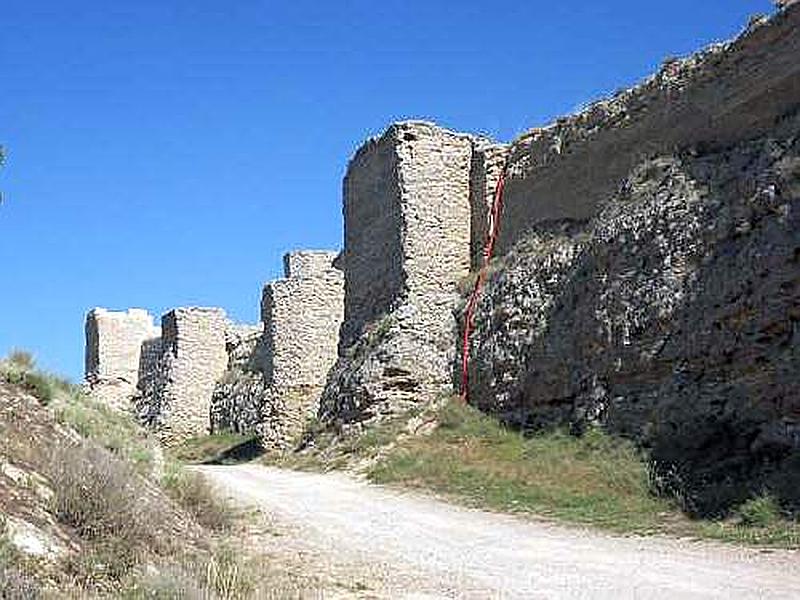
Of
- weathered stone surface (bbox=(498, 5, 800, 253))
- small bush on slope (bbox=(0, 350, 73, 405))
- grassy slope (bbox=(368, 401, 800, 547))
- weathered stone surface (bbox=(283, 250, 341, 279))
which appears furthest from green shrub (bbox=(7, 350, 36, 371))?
weathered stone surface (bbox=(283, 250, 341, 279))

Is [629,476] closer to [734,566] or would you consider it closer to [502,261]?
[734,566]

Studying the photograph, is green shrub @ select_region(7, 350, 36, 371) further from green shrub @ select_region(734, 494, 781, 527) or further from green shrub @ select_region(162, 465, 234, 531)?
green shrub @ select_region(734, 494, 781, 527)

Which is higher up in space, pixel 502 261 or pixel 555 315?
pixel 502 261

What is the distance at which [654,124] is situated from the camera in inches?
758

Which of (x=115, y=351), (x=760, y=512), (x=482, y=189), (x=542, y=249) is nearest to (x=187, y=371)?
(x=115, y=351)

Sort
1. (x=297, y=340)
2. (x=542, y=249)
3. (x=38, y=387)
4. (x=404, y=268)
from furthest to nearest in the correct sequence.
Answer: (x=297, y=340), (x=404, y=268), (x=542, y=249), (x=38, y=387)

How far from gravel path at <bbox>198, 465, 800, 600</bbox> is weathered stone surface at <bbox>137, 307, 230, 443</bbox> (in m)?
21.4

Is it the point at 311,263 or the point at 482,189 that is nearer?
the point at 482,189

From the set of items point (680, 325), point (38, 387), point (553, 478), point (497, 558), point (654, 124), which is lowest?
point (497, 558)

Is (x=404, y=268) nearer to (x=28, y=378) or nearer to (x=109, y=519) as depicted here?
(x=28, y=378)

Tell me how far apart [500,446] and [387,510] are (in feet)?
14.4

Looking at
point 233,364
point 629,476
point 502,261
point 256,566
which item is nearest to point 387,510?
point 629,476

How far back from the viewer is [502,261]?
75.0 feet

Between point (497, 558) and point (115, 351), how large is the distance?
32.4 meters
